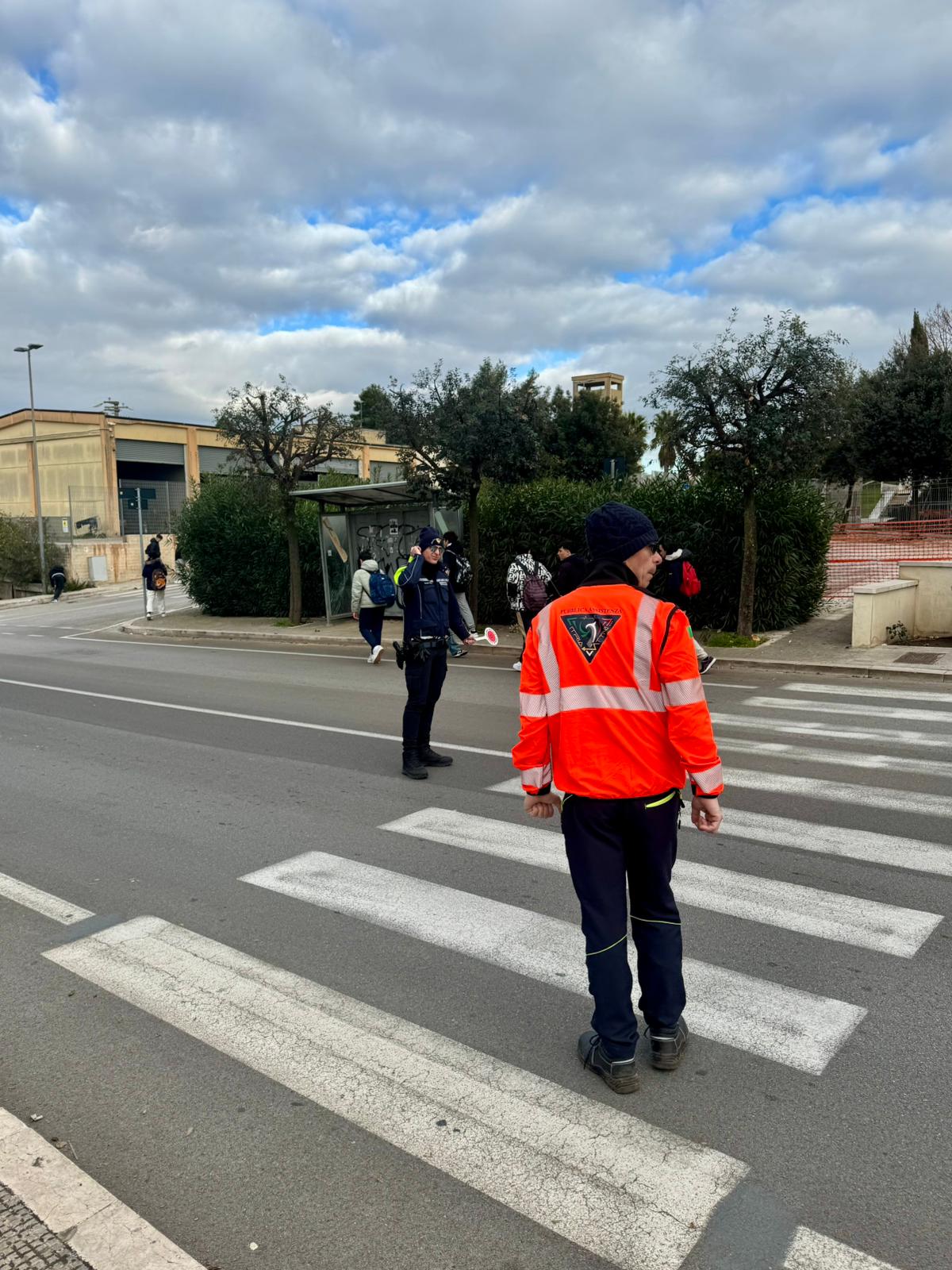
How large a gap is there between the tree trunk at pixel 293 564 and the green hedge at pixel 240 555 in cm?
113

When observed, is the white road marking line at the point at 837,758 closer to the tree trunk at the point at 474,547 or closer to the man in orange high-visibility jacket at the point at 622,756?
the man in orange high-visibility jacket at the point at 622,756

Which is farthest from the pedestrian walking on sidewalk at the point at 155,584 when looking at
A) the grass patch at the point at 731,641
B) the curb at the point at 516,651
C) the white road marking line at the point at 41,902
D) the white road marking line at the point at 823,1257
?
the white road marking line at the point at 823,1257

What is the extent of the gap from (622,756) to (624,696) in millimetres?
197

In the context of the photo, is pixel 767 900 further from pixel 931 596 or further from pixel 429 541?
pixel 931 596

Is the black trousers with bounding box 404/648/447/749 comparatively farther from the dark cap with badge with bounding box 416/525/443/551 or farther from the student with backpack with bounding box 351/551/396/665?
the student with backpack with bounding box 351/551/396/665

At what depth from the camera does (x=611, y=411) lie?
5578cm

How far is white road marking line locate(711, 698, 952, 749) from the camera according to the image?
8070mm

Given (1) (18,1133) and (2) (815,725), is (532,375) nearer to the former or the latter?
(2) (815,725)

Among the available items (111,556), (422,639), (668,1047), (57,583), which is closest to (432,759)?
(422,639)

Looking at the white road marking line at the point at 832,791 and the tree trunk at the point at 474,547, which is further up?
the tree trunk at the point at 474,547

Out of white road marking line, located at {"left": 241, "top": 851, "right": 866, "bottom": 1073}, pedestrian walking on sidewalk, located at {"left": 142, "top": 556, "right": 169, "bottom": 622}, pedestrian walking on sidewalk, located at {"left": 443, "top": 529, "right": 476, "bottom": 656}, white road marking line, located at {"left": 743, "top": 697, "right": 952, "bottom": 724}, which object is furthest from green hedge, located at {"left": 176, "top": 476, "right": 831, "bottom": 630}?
white road marking line, located at {"left": 241, "top": 851, "right": 866, "bottom": 1073}

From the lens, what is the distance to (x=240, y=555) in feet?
76.4

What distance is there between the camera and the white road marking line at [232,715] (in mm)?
8398

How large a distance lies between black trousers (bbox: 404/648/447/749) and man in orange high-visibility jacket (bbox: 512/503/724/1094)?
405cm
